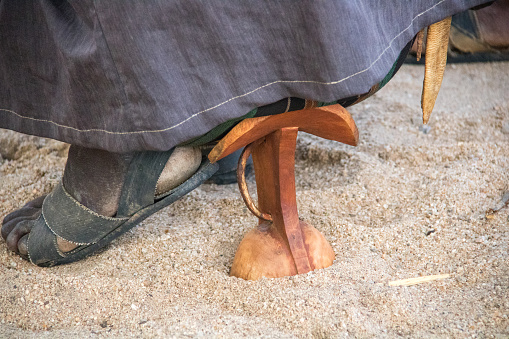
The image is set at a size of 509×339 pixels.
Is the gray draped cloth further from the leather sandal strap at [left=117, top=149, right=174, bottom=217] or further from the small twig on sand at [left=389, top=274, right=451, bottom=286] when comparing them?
the small twig on sand at [left=389, top=274, right=451, bottom=286]

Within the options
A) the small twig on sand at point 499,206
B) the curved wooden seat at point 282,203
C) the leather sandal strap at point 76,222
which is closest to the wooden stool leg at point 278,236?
the curved wooden seat at point 282,203

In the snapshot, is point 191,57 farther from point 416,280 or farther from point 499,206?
point 499,206

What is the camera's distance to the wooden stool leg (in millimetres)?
899

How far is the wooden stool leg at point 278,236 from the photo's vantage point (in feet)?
2.95

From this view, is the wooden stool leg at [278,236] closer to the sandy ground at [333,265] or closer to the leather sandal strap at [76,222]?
the sandy ground at [333,265]

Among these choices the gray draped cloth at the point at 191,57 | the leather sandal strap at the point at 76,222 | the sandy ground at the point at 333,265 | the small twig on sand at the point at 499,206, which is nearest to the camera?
the gray draped cloth at the point at 191,57

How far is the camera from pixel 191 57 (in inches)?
28.5

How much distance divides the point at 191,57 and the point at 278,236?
0.38 m

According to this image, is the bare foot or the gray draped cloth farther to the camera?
the bare foot

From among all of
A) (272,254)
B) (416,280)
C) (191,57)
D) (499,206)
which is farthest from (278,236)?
(499,206)

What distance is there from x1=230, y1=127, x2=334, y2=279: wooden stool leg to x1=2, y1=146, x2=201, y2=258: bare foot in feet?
0.45

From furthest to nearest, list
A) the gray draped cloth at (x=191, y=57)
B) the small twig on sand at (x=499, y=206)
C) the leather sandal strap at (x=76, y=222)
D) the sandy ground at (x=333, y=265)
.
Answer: the small twig on sand at (x=499, y=206) → the leather sandal strap at (x=76, y=222) → the sandy ground at (x=333, y=265) → the gray draped cloth at (x=191, y=57)

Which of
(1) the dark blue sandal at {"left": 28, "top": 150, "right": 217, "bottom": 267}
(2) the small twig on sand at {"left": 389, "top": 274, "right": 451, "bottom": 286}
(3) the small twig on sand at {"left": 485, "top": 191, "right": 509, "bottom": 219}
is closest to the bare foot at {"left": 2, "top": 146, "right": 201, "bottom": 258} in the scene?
(1) the dark blue sandal at {"left": 28, "top": 150, "right": 217, "bottom": 267}

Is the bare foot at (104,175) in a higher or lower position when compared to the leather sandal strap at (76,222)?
higher
